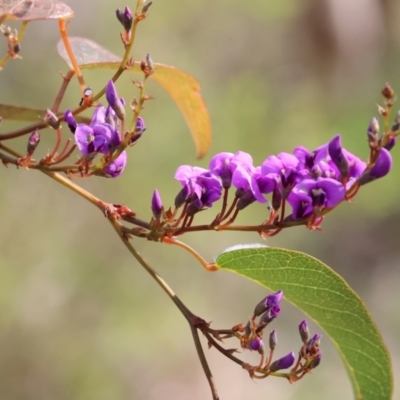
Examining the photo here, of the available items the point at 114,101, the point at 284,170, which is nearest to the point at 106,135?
the point at 114,101

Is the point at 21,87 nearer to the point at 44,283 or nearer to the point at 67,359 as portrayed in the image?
the point at 44,283

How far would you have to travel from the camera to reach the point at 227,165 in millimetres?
893

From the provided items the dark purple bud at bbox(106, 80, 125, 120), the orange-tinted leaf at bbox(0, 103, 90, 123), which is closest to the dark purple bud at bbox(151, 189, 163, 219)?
the dark purple bud at bbox(106, 80, 125, 120)

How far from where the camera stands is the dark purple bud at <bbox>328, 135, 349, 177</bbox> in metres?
0.79

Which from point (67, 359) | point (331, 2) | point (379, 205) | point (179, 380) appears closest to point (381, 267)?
point (379, 205)

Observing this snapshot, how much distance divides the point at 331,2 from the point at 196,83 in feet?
24.5

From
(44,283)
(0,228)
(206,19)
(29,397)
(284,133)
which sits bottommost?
(29,397)

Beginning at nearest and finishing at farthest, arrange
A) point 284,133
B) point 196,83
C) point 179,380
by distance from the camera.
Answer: point 196,83 → point 179,380 → point 284,133

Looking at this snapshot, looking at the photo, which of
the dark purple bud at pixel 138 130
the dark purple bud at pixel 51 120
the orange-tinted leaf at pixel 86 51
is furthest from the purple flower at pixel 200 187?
the orange-tinted leaf at pixel 86 51

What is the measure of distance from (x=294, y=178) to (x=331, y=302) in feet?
0.86

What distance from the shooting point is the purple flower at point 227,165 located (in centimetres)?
89

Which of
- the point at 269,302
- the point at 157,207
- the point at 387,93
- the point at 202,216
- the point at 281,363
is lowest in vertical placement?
the point at 202,216

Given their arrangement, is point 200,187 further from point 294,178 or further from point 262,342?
point 262,342

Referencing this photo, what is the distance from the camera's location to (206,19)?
759cm
